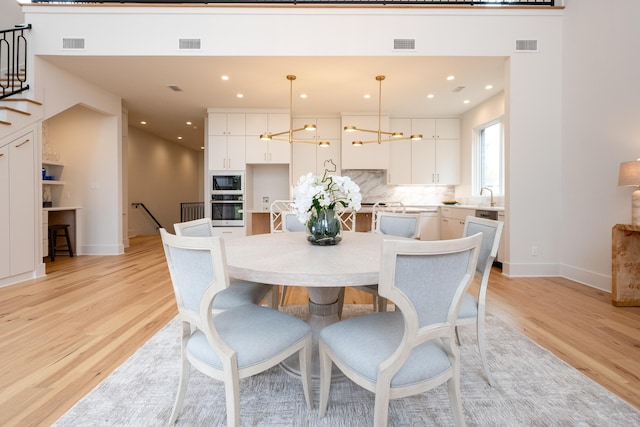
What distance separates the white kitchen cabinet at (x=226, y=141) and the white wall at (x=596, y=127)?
512 cm

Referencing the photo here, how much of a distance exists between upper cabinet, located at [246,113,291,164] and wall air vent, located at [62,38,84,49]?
8.94 ft

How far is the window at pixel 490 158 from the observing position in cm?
530

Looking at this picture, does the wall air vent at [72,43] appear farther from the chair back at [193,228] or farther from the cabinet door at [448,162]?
the cabinet door at [448,162]

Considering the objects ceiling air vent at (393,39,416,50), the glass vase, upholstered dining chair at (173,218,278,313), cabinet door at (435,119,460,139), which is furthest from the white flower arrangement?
cabinet door at (435,119,460,139)

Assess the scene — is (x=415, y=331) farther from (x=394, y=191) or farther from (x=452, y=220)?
(x=394, y=191)

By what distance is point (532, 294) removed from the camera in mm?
3160

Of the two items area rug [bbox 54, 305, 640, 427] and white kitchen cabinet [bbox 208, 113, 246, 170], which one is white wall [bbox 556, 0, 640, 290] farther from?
white kitchen cabinet [bbox 208, 113, 246, 170]

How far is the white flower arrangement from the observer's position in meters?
1.76

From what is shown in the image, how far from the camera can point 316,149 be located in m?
6.51

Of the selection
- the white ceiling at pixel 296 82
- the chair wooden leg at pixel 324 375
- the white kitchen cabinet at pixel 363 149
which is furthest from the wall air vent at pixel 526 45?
the chair wooden leg at pixel 324 375

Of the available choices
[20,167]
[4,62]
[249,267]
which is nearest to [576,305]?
[249,267]

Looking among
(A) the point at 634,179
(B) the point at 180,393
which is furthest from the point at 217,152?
(A) the point at 634,179

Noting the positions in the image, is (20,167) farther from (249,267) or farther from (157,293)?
(249,267)

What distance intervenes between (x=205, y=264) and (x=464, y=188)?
6.19 m
